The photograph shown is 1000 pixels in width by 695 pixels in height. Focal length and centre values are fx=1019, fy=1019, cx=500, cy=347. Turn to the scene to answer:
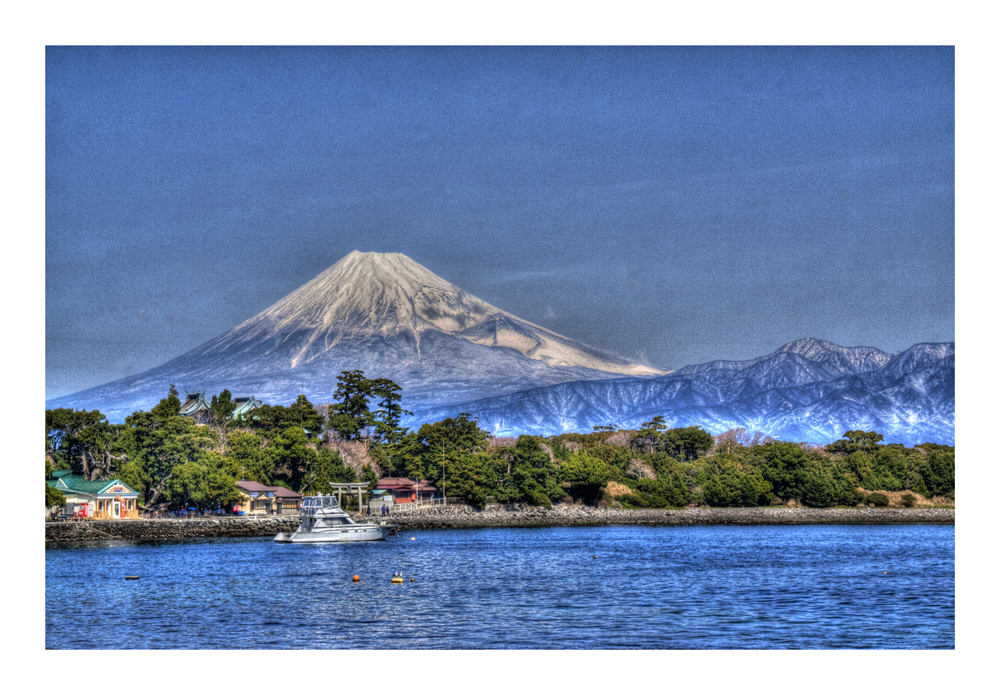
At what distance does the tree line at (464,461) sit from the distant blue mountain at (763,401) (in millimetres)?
51589

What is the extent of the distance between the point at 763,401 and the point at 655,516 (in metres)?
88.1

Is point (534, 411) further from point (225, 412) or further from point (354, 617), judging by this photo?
point (354, 617)

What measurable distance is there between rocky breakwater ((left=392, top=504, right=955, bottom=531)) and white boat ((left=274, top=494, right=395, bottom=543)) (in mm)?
6727

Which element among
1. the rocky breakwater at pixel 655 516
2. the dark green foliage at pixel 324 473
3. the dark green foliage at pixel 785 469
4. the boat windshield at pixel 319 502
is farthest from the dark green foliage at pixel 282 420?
the dark green foliage at pixel 785 469

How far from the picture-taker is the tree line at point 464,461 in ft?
132

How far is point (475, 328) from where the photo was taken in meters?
103

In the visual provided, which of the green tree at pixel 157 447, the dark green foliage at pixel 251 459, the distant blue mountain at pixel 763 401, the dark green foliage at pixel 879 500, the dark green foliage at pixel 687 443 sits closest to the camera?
the green tree at pixel 157 447

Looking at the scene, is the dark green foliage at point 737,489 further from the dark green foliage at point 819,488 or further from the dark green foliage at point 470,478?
the dark green foliage at point 470,478

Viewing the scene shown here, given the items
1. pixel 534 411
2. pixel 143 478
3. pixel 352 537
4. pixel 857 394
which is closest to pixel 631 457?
pixel 352 537

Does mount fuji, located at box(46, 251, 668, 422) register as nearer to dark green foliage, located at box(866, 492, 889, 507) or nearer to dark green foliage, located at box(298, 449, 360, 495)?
dark green foliage, located at box(298, 449, 360, 495)

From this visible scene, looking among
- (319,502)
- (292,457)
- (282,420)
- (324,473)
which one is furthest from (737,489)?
(282,420)

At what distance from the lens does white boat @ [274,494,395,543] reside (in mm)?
36250

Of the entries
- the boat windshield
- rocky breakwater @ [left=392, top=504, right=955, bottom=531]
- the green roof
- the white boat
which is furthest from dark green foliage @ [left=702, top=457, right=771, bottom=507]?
the green roof
